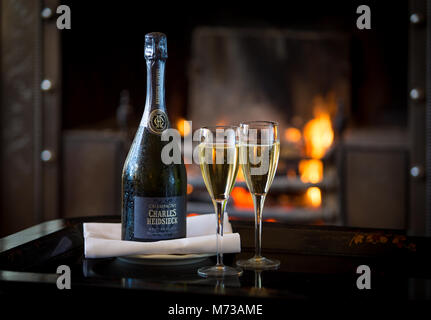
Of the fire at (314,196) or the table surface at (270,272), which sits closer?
the table surface at (270,272)

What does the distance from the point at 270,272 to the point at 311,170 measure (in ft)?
6.53

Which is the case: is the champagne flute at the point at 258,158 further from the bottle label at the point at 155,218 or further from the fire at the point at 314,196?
the fire at the point at 314,196

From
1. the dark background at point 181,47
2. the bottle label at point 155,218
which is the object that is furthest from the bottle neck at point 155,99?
the dark background at point 181,47

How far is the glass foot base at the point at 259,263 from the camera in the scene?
28.6 inches

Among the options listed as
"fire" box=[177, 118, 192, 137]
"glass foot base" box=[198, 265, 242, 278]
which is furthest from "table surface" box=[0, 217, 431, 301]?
"fire" box=[177, 118, 192, 137]

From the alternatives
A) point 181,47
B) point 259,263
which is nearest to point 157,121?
point 259,263

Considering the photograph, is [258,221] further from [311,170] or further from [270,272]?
[311,170]

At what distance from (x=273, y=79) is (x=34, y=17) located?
119 cm

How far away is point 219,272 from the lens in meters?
0.69

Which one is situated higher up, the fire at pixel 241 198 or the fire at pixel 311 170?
the fire at pixel 311 170

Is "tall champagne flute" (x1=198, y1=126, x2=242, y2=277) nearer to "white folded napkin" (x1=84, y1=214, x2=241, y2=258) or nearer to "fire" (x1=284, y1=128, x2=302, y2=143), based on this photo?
"white folded napkin" (x1=84, y1=214, x2=241, y2=258)

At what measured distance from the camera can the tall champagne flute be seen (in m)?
0.72

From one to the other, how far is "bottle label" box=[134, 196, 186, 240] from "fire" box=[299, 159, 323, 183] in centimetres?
183
